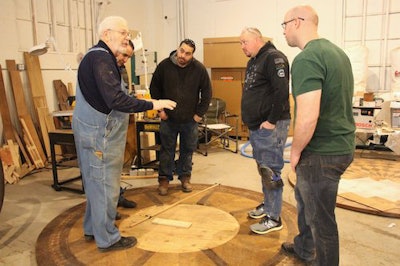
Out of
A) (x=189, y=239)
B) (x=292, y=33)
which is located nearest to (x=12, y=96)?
(x=189, y=239)

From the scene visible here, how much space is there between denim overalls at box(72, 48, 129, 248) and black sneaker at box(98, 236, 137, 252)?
0.04 metres

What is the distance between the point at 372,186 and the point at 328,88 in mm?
2585

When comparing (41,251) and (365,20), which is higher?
(365,20)

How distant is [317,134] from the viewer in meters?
1.87

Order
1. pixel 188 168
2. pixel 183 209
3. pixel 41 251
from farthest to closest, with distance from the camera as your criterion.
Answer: pixel 188 168 → pixel 183 209 → pixel 41 251

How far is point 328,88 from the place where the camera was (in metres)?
1.79

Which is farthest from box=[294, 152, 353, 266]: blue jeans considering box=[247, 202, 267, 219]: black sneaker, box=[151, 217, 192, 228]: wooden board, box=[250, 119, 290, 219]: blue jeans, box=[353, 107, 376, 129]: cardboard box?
box=[353, 107, 376, 129]: cardboard box

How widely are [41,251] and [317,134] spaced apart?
2088mm

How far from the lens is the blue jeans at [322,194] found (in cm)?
A: 188

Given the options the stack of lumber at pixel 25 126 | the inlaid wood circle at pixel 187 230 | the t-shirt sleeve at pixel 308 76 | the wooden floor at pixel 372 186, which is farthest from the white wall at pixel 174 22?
the t-shirt sleeve at pixel 308 76

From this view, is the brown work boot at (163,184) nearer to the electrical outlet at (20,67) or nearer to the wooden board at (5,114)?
the wooden board at (5,114)

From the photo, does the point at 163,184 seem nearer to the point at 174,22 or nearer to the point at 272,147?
the point at 272,147

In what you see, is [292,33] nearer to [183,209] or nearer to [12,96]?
[183,209]

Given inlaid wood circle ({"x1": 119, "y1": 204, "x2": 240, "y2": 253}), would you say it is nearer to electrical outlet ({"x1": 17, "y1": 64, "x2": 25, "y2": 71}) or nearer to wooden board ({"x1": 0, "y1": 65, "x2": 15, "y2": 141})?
wooden board ({"x1": 0, "y1": 65, "x2": 15, "y2": 141})
